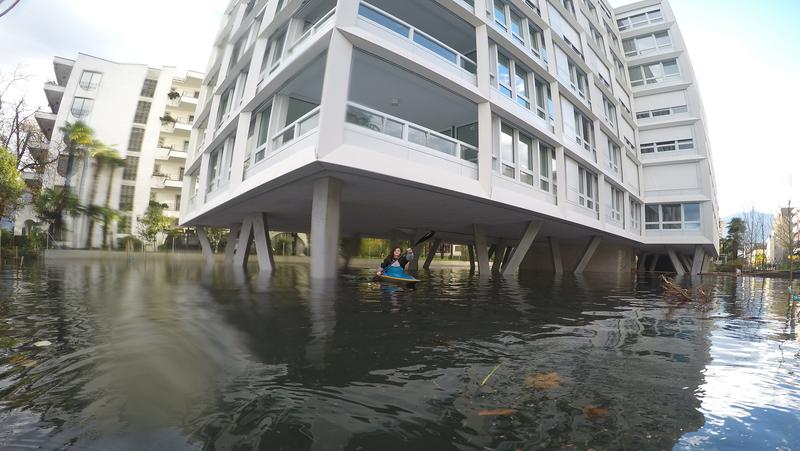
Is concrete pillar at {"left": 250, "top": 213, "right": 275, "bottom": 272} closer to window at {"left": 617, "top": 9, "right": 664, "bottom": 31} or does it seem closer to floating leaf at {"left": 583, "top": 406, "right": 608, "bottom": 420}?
floating leaf at {"left": 583, "top": 406, "right": 608, "bottom": 420}

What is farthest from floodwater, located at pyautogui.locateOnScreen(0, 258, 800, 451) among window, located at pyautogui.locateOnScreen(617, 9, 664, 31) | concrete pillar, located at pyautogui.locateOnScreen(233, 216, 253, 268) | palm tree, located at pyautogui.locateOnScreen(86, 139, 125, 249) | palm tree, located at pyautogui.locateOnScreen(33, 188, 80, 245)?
window, located at pyautogui.locateOnScreen(617, 9, 664, 31)

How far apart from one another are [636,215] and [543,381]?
3196cm

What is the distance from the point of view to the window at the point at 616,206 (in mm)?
23688

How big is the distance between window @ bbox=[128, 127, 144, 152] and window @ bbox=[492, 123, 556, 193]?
165 feet

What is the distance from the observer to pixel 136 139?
1891 inches

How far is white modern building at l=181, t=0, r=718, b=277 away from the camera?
33.6ft

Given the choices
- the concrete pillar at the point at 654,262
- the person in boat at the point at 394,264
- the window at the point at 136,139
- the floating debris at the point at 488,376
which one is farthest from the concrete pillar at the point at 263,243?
the window at the point at 136,139

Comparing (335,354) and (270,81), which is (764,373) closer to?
(335,354)

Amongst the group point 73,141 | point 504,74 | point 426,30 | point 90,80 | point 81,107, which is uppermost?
point 90,80

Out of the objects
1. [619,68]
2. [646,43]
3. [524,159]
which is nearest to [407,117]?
[524,159]

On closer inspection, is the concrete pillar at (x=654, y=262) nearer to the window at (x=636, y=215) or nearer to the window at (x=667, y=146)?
the window at (x=636, y=215)

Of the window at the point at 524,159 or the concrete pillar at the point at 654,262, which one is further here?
the concrete pillar at the point at 654,262

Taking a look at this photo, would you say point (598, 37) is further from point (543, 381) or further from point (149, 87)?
point (149, 87)

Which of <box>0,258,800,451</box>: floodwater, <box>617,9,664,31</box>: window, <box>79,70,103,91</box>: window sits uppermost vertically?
<box>617,9,664,31</box>: window
